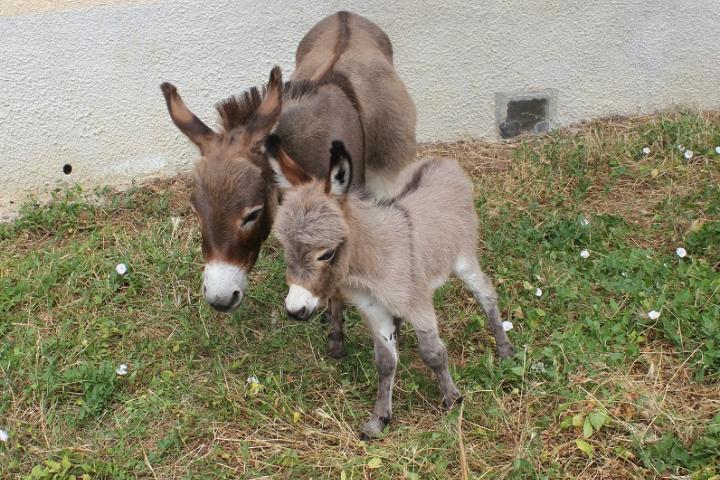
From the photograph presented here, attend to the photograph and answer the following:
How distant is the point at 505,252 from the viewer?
455cm

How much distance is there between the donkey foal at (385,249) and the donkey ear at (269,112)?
454 millimetres

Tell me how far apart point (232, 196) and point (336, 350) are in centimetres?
116

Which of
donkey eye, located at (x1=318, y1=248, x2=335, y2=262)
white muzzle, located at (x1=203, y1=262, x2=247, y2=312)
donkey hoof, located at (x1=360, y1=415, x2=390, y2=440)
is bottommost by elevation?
donkey hoof, located at (x1=360, y1=415, x2=390, y2=440)

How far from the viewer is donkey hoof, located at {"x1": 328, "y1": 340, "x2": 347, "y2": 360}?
3.89 meters

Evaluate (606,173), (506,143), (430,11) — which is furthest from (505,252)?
(430,11)

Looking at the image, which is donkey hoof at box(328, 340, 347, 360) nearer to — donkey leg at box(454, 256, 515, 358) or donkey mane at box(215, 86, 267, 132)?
donkey leg at box(454, 256, 515, 358)

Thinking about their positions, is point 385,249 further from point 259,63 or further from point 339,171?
point 259,63

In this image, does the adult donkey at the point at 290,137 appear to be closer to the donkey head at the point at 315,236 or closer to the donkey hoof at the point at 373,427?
the donkey head at the point at 315,236

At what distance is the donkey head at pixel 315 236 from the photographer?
275 cm

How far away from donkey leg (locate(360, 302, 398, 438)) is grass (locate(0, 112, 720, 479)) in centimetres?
9

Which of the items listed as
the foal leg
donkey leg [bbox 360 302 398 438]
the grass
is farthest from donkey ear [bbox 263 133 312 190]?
the grass

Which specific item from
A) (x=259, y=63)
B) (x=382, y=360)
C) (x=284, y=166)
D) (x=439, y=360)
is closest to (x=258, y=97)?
(x=284, y=166)

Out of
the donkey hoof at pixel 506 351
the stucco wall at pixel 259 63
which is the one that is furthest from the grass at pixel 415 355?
the stucco wall at pixel 259 63

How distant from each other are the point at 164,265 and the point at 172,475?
5.96 feet
